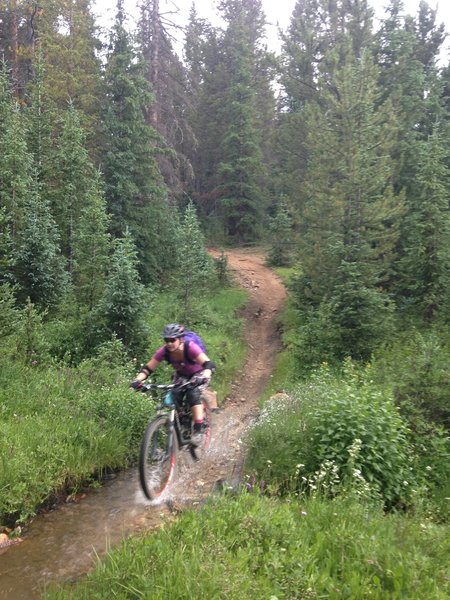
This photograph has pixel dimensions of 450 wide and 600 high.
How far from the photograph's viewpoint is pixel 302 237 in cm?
1998

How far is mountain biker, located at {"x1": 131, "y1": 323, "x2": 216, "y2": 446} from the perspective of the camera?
7.10 m

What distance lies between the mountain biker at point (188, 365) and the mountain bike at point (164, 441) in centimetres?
13

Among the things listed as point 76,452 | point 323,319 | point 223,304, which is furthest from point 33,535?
point 223,304

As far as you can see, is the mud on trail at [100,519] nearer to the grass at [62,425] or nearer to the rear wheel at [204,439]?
the rear wheel at [204,439]

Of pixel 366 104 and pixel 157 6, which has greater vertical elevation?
pixel 157 6

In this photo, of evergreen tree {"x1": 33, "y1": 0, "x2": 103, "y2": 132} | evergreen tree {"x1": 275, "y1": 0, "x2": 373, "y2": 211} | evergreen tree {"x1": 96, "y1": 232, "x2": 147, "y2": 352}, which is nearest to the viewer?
evergreen tree {"x1": 96, "y1": 232, "x2": 147, "y2": 352}

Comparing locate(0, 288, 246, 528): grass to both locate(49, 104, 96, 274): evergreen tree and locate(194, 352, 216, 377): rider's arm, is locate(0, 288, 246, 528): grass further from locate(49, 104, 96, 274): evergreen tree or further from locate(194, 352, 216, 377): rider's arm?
locate(49, 104, 96, 274): evergreen tree

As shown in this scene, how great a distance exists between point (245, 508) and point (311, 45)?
81.9ft

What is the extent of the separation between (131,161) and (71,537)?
683 inches

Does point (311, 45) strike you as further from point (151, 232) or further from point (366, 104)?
point (151, 232)

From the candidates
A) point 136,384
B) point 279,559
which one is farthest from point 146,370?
point 279,559

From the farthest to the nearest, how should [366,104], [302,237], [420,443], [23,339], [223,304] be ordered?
[223,304] → [302,237] → [366,104] → [23,339] → [420,443]

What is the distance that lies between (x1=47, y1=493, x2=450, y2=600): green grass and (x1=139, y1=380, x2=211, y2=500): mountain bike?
1.32m

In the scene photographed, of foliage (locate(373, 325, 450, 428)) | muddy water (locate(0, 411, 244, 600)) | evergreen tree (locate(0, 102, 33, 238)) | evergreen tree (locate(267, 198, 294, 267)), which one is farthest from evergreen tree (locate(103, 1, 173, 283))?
foliage (locate(373, 325, 450, 428))
